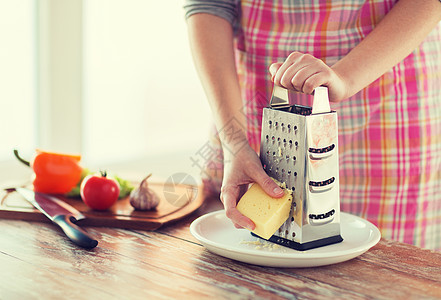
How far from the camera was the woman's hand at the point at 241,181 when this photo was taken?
3.71ft

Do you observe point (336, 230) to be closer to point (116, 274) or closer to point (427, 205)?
point (116, 274)

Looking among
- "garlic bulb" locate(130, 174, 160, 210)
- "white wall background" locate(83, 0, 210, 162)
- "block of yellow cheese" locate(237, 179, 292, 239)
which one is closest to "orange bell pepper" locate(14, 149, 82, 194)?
"garlic bulb" locate(130, 174, 160, 210)

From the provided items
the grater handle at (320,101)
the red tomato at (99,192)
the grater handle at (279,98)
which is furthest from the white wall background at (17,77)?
the grater handle at (320,101)

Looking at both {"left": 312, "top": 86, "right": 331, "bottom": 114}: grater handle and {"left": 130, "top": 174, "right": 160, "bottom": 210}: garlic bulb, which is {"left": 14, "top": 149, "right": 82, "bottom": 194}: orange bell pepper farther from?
{"left": 312, "top": 86, "right": 331, "bottom": 114}: grater handle

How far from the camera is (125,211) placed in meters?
1.41

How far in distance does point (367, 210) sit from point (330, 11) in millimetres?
557

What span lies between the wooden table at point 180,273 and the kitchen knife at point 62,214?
0.07 feet

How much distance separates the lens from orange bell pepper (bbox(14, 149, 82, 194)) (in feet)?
5.15

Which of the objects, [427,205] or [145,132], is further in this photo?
[145,132]

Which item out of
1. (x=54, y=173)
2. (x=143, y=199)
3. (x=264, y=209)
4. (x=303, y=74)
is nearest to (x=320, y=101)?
(x=303, y=74)

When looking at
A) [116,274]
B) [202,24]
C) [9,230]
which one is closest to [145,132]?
[202,24]

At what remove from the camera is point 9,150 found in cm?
289

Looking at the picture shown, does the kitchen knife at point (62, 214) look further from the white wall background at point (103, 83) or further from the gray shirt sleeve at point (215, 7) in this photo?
the white wall background at point (103, 83)

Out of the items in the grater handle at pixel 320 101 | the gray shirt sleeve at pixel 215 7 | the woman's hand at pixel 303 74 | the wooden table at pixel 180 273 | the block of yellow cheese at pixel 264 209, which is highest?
the gray shirt sleeve at pixel 215 7
